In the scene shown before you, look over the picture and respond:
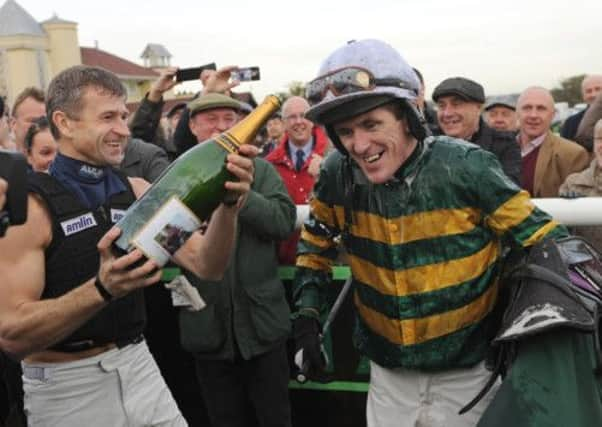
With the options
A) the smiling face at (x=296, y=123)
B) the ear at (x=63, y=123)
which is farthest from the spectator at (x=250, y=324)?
the smiling face at (x=296, y=123)

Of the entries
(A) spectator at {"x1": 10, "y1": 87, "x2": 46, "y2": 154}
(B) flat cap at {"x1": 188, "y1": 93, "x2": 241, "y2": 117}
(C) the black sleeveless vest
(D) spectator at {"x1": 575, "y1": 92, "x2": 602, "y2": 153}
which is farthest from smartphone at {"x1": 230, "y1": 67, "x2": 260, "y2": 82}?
(D) spectator at {"x1": 575, "y1": 92, "x2": 602, "y2": 153}

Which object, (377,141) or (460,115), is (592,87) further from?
(377,141)

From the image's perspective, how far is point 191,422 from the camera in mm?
3811

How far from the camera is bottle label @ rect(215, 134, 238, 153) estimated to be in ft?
6.78

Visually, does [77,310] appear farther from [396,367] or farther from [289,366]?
[289,366]

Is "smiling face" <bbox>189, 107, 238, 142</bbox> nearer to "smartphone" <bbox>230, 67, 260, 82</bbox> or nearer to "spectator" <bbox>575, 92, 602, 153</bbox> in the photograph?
"smartphone" <bbox>230, 67, 260, 82</bbox>

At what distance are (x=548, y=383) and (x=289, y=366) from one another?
81.2 inches

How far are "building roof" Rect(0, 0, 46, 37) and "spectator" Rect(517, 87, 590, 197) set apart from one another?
51857 millimetres

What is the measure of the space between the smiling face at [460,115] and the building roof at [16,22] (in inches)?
2048

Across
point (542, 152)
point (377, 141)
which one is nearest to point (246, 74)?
point (542, 152)

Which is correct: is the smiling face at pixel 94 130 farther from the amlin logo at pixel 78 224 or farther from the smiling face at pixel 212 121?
the smiling face at pixel 212 121

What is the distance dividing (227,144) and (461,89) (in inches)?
107

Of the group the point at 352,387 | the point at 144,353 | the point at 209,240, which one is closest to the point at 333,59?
the point at 209,240

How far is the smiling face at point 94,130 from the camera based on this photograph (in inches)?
96.3
